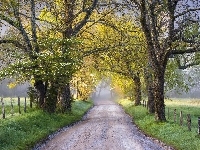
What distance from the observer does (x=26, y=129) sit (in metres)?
27.1

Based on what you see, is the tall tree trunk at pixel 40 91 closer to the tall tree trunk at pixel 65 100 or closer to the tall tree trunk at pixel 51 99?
the tall tree trunk at pixel 51 99

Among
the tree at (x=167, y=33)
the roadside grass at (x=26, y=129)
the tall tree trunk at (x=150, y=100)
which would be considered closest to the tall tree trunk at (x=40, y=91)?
the roadside grass at (x=26, y=129)

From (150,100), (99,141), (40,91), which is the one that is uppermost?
(40,91)

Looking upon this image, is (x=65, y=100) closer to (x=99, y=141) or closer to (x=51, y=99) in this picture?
(x=51, y=99)

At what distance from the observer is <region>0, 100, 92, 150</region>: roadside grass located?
888 inches

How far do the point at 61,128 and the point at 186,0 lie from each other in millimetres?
14991

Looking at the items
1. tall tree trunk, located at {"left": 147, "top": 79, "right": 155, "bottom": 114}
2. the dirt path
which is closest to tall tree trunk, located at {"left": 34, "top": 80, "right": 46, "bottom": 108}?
the dirt path

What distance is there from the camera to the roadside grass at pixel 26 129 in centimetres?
2255

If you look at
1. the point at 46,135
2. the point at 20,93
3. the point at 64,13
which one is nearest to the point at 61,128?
the point at 46,135

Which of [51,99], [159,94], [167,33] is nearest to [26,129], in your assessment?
→ [159,94]

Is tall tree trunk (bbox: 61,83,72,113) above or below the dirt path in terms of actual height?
above

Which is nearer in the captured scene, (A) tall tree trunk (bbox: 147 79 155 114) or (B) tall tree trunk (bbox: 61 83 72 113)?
(A) tall tree trunk (bbox: 147 79 155 114)

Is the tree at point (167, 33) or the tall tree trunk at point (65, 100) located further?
the tall tree trunk at point (65, 100)

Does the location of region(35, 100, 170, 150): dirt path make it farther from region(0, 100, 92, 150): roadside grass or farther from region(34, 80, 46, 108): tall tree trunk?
region(34, 80, 46, 108): tall tree trunk
